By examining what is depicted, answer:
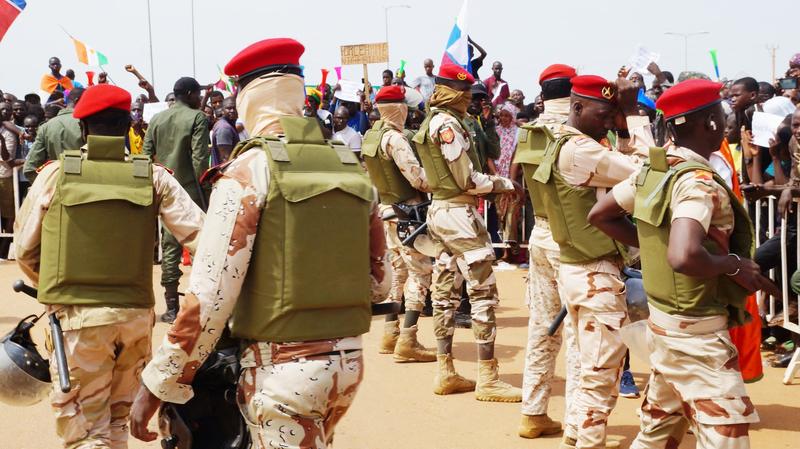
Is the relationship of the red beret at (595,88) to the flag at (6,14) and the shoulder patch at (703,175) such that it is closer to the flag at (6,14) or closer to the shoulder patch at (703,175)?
the shoulder patch at (703,175)

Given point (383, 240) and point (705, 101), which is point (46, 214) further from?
point (705, 101)

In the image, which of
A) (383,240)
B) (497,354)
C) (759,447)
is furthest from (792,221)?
(383,240)

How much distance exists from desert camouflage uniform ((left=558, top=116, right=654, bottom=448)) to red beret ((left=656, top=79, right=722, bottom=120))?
3.16 ft

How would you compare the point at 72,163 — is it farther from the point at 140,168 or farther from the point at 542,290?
the point at 542,290

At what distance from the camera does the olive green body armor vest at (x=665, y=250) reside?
3.90 meters

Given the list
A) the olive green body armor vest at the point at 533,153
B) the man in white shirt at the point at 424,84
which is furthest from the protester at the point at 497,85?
the olive green body armor vest at the point at 533,153

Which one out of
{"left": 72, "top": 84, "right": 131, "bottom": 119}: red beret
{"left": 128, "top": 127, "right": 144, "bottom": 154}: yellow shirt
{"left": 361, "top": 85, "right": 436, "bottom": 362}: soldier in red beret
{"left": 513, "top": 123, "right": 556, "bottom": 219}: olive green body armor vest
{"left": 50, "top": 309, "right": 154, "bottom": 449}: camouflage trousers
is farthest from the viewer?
{"left": 128, "top": 127, "right": 144, "bottom": 154}: yellow shirt

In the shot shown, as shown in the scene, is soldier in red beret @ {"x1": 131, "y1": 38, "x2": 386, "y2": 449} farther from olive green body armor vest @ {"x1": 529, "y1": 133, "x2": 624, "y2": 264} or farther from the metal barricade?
the metal barricade

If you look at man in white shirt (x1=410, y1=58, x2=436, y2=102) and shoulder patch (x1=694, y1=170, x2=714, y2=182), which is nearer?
shoulder patch (x1=694, y1=170, x2=714, y2=182)

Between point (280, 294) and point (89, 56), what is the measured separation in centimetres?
1846

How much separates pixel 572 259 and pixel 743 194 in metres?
2.79

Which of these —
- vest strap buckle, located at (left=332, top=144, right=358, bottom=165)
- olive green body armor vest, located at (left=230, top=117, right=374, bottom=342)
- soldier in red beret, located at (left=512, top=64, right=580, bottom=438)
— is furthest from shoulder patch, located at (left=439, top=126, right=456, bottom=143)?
olive green body armor vest, located at (left=230, top=117, right=374, bottom=342)

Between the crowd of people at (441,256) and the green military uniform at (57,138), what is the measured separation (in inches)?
163

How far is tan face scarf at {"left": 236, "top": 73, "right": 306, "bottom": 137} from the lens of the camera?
350cm
